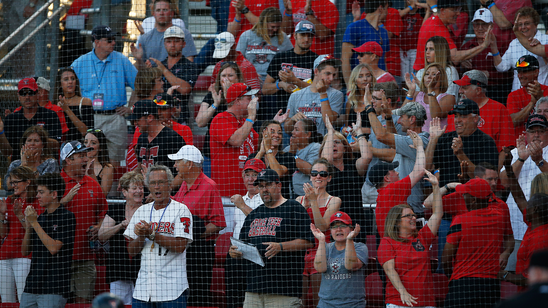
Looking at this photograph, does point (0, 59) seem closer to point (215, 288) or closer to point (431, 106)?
point (215, 288)

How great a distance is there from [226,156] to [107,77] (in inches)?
83.8

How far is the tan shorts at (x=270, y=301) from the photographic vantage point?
20.7 ft

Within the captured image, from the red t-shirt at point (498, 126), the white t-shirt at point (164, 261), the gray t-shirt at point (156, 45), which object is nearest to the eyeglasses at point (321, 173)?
the white t-shirt at point (164, 261)

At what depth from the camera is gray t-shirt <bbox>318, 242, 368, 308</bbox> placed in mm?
6273

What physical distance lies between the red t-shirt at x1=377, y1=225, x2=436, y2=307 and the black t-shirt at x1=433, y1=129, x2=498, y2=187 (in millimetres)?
954

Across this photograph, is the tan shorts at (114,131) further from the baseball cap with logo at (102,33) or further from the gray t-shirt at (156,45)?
the gray t-shirt at (156,45)

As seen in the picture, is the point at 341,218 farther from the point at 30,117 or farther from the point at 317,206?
the point at 30,117

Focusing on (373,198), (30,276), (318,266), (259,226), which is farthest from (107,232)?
(373,198)

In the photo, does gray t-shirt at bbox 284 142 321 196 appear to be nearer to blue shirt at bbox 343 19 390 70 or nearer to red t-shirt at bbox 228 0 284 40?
blue shirt at bbox 343 19 390 70

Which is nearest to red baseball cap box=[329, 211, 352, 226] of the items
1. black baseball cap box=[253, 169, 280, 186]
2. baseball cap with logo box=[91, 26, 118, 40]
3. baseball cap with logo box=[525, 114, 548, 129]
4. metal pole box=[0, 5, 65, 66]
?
black baseball cap box=[253, 169, 280, 186]

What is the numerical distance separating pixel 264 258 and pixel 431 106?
8.32 feet

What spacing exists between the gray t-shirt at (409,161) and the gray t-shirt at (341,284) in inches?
35.9

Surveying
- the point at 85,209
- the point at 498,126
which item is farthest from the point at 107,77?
the point at 498,126

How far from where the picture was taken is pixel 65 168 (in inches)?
297
